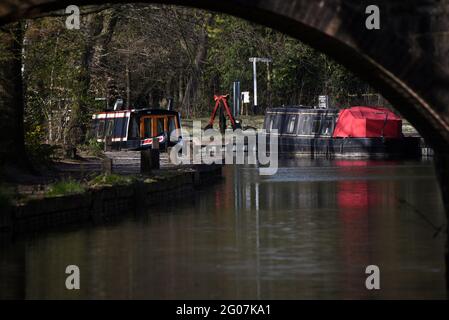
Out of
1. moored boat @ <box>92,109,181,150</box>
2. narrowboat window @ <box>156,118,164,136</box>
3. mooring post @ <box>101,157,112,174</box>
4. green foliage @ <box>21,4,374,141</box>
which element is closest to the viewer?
mooring post @ <box>101,157,112,174</box>

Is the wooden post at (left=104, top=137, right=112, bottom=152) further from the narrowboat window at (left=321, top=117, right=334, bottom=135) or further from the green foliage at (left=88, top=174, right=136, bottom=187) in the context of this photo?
the green foliage at (left=88, top=174, right=136, bottom=187)

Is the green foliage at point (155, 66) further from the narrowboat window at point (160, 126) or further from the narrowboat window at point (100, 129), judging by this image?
the narrowboat window at point (160, 126)

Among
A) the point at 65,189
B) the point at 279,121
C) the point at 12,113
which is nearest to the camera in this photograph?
the point at 65,189

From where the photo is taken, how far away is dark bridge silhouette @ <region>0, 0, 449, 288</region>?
14633mm

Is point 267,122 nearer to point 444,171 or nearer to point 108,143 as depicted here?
point 108,143

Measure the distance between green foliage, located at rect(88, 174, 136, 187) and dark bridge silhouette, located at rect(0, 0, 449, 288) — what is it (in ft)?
33.5

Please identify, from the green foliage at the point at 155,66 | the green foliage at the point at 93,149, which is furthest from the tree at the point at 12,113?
the green foliage at the point at 93,149

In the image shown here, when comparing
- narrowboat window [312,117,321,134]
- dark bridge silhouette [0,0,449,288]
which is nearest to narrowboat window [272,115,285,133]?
narrowboat window [312,117,321,134]

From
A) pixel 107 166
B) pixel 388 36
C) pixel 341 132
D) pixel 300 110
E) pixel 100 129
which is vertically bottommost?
pixel 107 166

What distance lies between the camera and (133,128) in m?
50.9

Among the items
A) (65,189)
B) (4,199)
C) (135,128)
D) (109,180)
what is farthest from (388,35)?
(135,128)

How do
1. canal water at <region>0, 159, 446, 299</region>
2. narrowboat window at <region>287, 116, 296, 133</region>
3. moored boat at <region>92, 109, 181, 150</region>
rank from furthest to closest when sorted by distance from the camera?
narrowboat window at <region>287, 116, 296, 133</region> < moored boat at <region>92, 109, 181, 150</region> < canal water at <region>0, 159, 446, 299</region>

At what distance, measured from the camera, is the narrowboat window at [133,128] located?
50781mm

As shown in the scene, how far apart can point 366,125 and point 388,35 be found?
3817 cm
